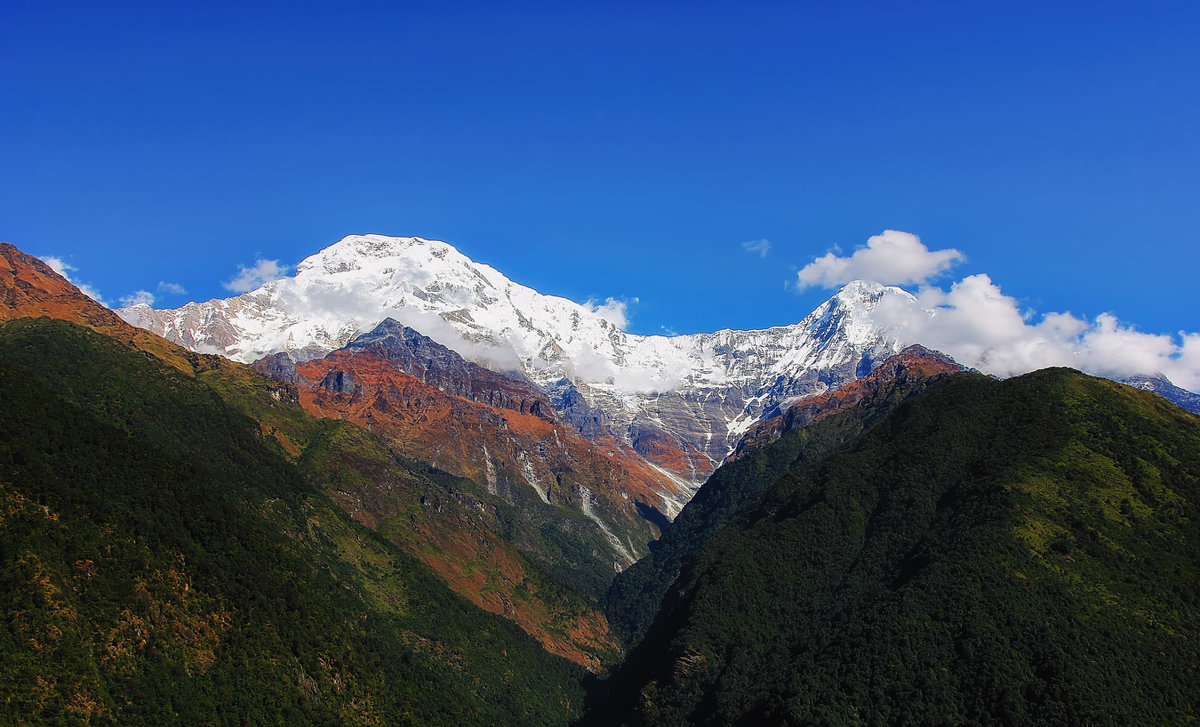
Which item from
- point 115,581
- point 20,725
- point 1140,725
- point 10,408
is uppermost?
point 1140,725

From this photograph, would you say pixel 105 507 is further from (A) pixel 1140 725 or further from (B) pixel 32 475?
(A) pixel 1140 725

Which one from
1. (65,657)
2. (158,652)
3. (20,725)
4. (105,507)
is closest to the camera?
(20,725)

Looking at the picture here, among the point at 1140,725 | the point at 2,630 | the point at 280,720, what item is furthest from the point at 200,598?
the point at 1140,725

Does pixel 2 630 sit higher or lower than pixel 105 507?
lower

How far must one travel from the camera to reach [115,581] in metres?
180

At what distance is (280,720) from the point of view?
19650 cm

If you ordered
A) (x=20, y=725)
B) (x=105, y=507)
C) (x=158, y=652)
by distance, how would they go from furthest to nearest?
(x=105, y=507), (x=158, y=652), (x=20, y=725)

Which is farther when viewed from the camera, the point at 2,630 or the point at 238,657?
the point at 238,657

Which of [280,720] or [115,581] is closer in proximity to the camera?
[115,581]

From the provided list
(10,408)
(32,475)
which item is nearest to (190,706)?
(32,475)

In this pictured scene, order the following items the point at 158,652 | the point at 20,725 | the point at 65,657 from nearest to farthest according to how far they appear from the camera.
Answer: the point at 20,725 → the point at 65,657 → the point at 158,652

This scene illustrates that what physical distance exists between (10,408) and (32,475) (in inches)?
944

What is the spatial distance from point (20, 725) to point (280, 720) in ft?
188

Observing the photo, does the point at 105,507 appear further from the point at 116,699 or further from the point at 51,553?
the point at 116,699
